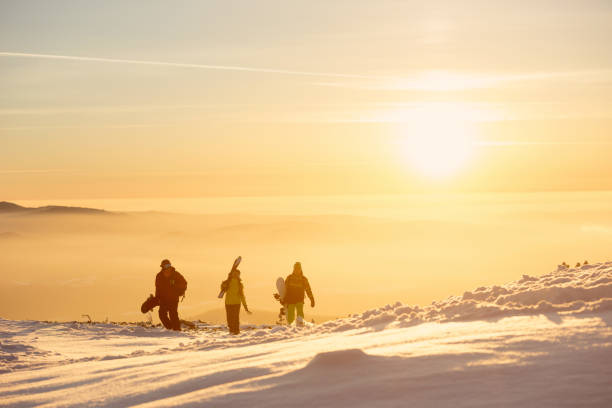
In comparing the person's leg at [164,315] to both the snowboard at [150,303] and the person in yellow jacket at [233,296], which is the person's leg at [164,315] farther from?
the person in yellow jacket at [233,296]

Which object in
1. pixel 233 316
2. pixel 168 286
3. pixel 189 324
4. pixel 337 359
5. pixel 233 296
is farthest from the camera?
pixel 189 324

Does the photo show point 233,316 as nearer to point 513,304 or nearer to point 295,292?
point 295,292

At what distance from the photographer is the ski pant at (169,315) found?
54.4 feet

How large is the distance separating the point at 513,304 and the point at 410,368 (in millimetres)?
3447

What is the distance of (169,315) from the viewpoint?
1689cm

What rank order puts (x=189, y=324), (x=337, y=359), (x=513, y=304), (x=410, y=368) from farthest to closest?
1. (x=189, y=324)
2. (x=513, y=304)
3. (x=337, y=359)
4. (x=410, y=368)

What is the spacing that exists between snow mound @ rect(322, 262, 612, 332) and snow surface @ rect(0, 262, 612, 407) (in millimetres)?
24

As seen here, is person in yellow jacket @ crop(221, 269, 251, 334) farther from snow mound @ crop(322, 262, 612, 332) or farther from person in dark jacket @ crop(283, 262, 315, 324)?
snow mound @ crop(322, 262, 612, 332)

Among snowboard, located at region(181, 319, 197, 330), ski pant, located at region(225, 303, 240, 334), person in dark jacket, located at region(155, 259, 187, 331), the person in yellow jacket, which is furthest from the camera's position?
snowboard, located at region(181, 319, 197, 330)

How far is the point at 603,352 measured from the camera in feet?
17.0

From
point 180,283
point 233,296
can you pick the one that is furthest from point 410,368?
point 180,283

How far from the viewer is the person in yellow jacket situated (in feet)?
51.7

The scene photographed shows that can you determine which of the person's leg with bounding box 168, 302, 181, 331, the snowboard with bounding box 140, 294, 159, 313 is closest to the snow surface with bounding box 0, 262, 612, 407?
the snowboard with bounding box 140, 294, 159, 313

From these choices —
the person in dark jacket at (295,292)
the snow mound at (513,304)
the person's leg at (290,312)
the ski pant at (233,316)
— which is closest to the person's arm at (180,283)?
the ski pant at (233,316)
